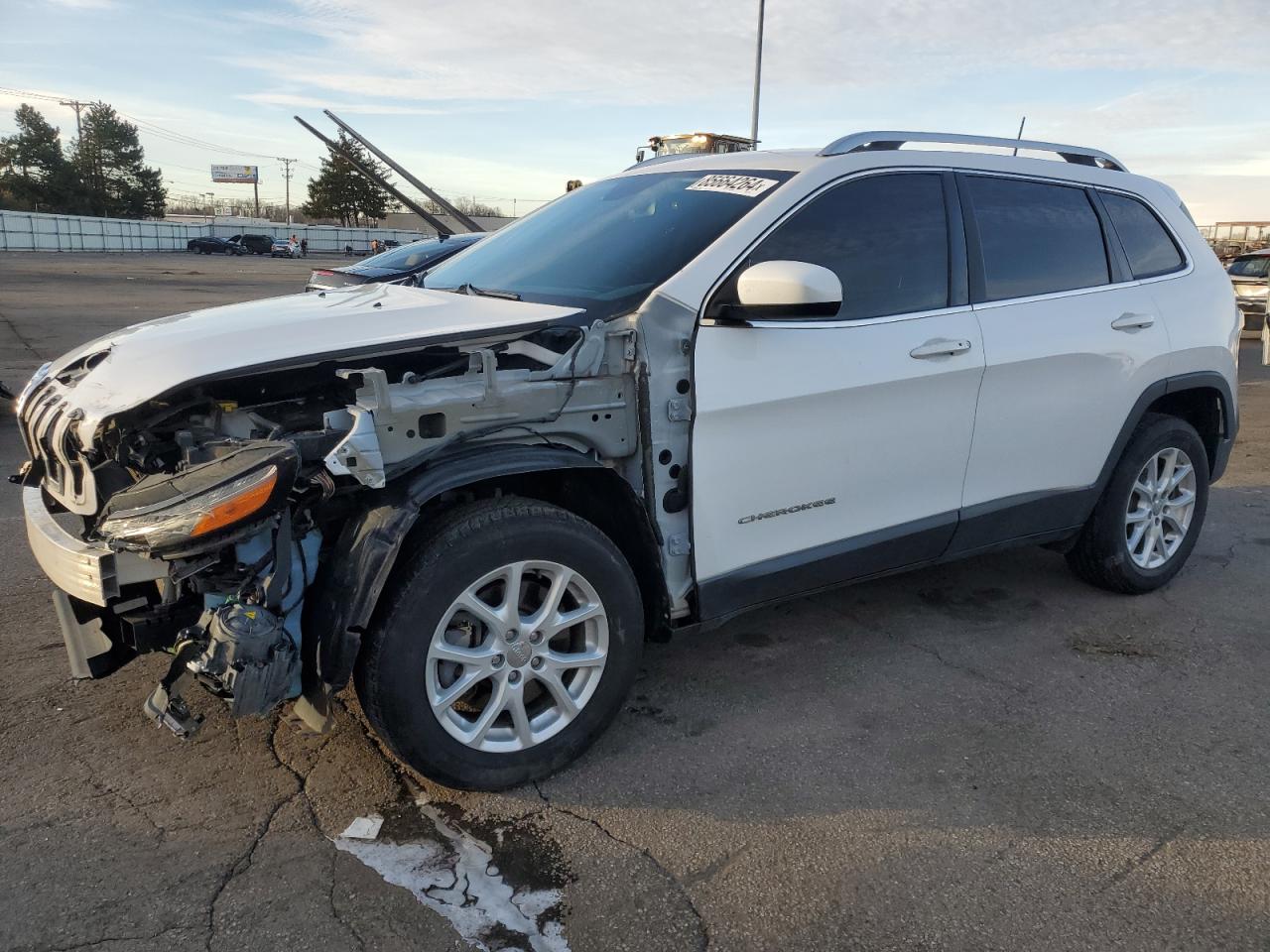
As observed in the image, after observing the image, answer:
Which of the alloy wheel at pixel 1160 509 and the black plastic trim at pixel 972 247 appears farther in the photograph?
the alloy wheel at pixel 1160 509

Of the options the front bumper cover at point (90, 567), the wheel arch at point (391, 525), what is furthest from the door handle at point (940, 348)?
the front bumper cover at point (90, 567)

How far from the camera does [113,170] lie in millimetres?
72438

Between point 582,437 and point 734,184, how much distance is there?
1213 mm

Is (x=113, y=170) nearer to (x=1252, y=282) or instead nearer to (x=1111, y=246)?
(x=1252, y=282)

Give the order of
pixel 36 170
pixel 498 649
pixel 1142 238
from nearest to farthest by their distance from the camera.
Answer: pixel 498 649
pixel 1142 238
pixel 36 170

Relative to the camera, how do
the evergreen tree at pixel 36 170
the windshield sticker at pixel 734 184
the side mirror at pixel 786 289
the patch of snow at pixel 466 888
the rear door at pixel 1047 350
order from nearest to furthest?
1. the patch of snow at pixel 466 888
2. the side mirror at pixel 786 289
3. the windshield sticker at pixel 734 184
4. the rear door at pixel 1047 350
5. the evergreen tree at pixel 36 170

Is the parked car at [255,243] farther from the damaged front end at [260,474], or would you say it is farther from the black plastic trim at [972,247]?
the black plastic trim at [972,247]

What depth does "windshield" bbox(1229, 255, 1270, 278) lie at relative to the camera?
55.1ft

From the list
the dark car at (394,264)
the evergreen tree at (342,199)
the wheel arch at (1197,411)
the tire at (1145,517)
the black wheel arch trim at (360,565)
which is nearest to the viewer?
the black wheel arch trim at (360,565)

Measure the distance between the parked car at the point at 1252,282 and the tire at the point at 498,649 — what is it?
17.1 m

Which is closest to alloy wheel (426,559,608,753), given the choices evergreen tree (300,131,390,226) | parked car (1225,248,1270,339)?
parked car (1225,248,1270,339)

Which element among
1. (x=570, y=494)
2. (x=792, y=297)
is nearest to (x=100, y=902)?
(x=570, y=494)

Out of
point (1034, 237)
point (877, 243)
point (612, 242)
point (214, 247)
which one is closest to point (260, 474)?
point (612, 242)

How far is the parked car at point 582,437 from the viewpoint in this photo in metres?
2.56
